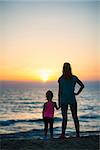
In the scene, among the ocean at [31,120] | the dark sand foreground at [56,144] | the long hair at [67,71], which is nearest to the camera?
the dark sand foreground at [56,144]

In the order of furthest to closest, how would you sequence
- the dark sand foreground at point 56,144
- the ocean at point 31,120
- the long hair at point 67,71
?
the ocean at point 31,120 < the long hair at point 67,71 < the dark sand foreground at point 56,144

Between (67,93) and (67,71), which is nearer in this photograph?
(67,71)

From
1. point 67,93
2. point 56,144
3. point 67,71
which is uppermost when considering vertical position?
point 67,71

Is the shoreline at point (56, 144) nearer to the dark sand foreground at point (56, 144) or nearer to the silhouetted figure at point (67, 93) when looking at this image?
the dark sand foreground at point (56, 144)

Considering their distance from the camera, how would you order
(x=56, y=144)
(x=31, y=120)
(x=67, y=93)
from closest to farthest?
(x=56, y=144), (x=67, y=93), (x=31, y=120)

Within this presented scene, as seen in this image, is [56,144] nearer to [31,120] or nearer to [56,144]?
[56,144]

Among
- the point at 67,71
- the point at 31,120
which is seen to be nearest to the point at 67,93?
the point at 67,71

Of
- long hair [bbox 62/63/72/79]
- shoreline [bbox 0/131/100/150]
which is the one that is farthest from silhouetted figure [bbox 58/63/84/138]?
shoreline [bbox 0/131/100/150]

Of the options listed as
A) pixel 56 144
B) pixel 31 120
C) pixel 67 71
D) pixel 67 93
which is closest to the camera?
pixel 56 144

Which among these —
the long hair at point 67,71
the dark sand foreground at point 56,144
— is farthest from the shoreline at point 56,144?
the long hair at point 67,71

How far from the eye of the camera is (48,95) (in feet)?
28.7

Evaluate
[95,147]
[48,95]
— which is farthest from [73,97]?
[95,147]

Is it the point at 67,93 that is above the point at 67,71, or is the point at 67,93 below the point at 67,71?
below

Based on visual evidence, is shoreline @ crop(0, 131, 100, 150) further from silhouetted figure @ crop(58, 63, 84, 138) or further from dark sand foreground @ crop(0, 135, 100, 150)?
silhouetted figure @ crop(58, 63, 84, 138)
